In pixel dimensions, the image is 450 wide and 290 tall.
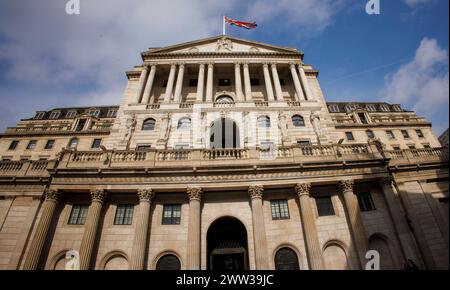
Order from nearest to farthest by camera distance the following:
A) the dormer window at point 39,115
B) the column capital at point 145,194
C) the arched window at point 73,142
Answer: the column capital at point 145,194, the arched window at point 73,142, the dormer window at point 39,115

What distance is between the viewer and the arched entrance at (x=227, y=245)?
61.1ft

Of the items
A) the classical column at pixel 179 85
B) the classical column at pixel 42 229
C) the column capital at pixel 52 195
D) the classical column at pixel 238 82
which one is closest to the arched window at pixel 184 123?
the classical column at pixel 179 85

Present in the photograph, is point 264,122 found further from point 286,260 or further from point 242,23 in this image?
point 242,23

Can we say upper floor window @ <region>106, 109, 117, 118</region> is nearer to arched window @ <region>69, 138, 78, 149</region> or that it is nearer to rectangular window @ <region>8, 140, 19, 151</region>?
arched window @ <region>69, 138, 78, 149</region>

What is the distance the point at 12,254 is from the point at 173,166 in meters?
12.6

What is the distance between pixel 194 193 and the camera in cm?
1838

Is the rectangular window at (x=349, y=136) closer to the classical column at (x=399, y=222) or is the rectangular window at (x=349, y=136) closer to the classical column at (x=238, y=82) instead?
the classical column at (x=238, y=82)

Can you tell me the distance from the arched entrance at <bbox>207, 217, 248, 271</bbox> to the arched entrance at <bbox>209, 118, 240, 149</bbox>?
8.69 meters

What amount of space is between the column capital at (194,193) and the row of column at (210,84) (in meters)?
12.7

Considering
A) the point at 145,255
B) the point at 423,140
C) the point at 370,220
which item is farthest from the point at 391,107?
the point at 145,255

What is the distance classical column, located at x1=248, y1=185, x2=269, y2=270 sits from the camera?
52.6ft

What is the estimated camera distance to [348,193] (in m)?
18.5

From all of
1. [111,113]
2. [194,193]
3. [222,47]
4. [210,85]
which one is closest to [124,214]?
[194,193]

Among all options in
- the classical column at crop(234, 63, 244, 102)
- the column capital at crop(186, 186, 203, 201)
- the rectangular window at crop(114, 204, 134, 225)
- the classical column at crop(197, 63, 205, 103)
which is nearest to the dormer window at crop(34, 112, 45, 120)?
the classical column at crop(197, 63, 205, 103)
